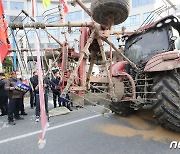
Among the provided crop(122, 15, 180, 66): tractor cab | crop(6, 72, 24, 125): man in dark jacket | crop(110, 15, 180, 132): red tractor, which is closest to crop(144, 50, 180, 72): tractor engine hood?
crop(110, 15, 180, 132): red tractor

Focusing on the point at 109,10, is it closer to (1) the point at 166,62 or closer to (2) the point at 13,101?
(1) the point at 166,62

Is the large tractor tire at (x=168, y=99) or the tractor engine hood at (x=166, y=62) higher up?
the tractor engine hood at (x=166, y=62)

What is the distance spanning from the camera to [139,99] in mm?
4465

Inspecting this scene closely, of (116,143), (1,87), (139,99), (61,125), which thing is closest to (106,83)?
(139,99)

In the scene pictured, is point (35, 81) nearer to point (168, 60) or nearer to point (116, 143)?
point (116, 143)

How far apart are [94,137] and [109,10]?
248 centimetres

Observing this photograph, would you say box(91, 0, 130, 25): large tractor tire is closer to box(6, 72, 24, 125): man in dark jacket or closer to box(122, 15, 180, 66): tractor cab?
box(122, 15, 180, 66): tractor cab

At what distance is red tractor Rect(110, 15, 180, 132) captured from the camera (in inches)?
157

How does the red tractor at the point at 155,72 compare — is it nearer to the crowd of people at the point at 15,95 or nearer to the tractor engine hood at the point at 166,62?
the tractor engine hood at the point at 166,62

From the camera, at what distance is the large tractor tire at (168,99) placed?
3947 millimetres

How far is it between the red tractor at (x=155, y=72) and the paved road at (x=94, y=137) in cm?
42

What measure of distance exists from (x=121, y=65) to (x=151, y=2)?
3041cm

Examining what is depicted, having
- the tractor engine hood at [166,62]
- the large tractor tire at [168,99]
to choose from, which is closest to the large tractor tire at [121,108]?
the large tractor tire at [168,99]

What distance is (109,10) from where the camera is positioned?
11.6 feet
